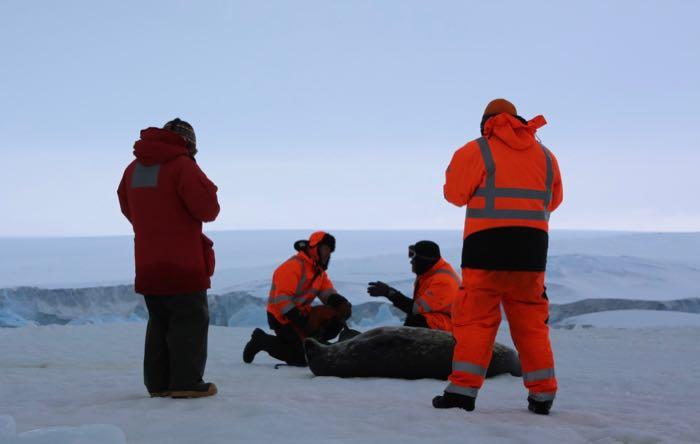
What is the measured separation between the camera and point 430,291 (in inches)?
213

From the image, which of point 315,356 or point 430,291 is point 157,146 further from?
point 430,291

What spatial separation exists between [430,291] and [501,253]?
2.38 metres

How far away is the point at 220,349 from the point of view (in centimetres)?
734

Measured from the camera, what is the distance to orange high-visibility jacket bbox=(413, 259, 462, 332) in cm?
534

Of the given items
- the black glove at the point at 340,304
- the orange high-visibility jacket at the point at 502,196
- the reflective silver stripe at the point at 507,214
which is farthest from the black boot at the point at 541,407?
the black glove at the point at 340,304

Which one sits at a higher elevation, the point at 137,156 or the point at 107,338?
the point at 137,156

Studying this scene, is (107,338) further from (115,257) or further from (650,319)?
(115,257)

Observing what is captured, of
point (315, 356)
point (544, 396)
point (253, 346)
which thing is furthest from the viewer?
point (253, 346)

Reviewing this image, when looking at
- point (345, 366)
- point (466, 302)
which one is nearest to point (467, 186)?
point (466, 302)

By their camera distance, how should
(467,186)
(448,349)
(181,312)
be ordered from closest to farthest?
(467,186), (181,312), (448,349)

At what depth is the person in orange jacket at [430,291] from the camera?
536 cm

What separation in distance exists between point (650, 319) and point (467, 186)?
1018 cm

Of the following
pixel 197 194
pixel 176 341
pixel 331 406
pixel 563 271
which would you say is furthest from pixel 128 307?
pixel 331 406

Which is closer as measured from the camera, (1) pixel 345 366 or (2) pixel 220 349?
(1) pixel 345 366
